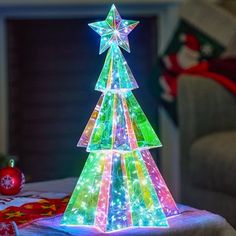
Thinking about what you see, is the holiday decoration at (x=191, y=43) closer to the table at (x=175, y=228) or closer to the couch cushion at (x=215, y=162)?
the couch cushion at (x=215, y=162)

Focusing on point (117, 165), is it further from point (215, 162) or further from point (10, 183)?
point (215, 162)

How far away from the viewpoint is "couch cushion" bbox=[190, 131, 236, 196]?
2.02 meters

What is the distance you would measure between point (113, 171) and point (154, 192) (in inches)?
3.7

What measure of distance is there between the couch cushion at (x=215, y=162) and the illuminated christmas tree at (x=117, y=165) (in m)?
0.76

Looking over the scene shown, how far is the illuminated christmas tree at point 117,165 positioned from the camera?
1.21 metres

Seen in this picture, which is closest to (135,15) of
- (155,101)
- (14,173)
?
(155,101)

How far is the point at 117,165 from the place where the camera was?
123 centimetres

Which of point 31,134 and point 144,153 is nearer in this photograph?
point 144,153

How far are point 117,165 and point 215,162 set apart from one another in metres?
0.91

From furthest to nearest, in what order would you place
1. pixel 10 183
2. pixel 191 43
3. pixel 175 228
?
1. pixel 191 43
2. pixel 10 183
3. pixel 175 228

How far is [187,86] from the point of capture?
2.32m

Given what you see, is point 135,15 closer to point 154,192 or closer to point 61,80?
point 61,80

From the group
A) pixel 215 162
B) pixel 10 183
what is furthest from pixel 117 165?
pixel 215 162

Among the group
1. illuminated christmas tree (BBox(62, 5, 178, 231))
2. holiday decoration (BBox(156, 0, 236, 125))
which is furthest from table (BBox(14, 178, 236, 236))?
holiday decoration (BBox(156, 0, 236, 125))
